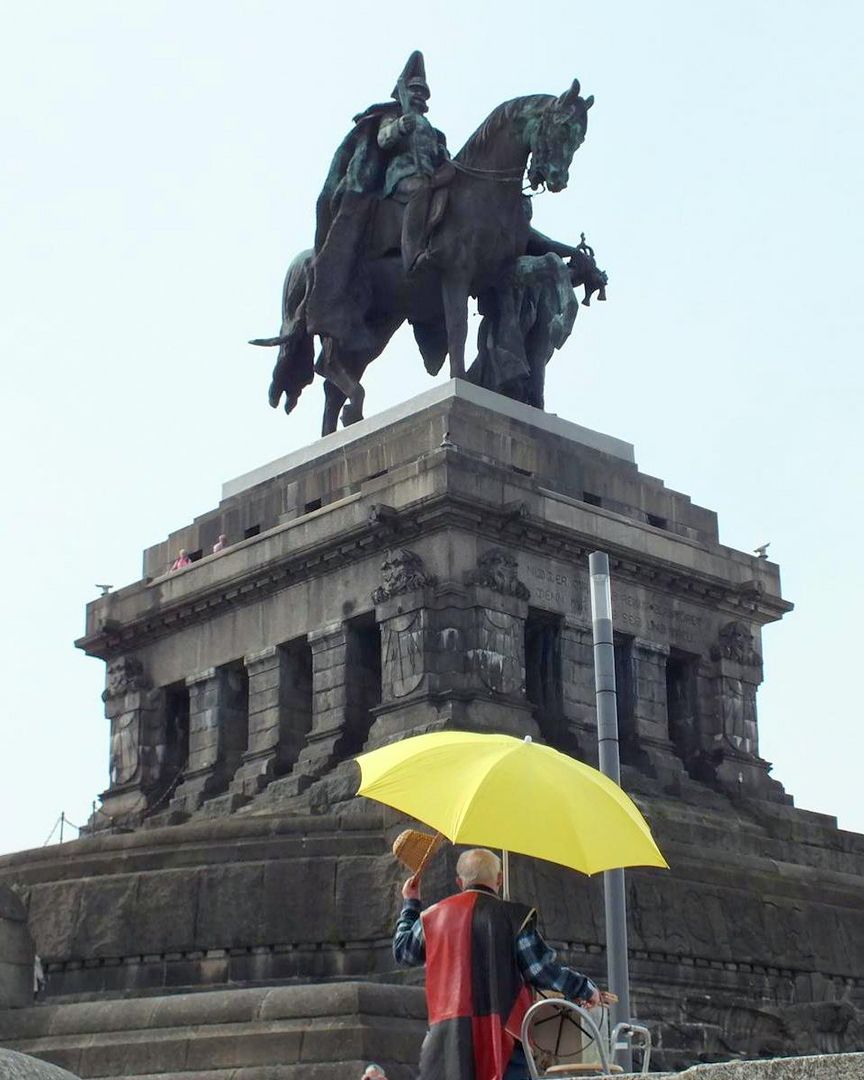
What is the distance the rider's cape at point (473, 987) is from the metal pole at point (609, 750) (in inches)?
219

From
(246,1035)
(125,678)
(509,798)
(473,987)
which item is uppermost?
(125,678)

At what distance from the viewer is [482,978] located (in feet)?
30.0

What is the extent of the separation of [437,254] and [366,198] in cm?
227

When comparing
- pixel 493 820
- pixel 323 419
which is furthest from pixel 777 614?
pixel 493 820

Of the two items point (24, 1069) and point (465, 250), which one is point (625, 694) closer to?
point (465, 250)

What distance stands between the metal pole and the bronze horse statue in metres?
16.0

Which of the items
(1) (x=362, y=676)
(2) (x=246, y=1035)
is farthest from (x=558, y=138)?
(2) (x=246, y=1035)

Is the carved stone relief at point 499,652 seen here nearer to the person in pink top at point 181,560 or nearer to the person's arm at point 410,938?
the person in pink top at point 181,560

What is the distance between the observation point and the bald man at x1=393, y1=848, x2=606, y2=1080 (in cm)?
903

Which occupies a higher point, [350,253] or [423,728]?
[350,253]

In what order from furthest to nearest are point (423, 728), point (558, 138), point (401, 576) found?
point (558, 138) → point (401, 576) → point (423, 728)

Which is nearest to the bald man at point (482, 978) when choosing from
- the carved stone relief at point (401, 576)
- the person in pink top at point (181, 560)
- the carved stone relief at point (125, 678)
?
the carved stone relief at point (401, 576)

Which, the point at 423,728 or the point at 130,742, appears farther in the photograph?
the point at 130,742

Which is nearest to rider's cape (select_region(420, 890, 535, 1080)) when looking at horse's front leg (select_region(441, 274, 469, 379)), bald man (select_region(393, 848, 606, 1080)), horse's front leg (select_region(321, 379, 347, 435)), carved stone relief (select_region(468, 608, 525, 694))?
bald man (select_region(393, 848, 606, 1080))
